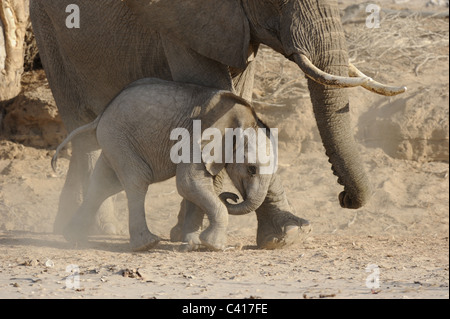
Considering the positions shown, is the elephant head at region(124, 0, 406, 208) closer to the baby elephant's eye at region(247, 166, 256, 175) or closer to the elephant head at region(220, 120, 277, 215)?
the elephant head at region(220, 120, 277, 215)

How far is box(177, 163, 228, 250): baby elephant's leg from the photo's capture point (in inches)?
220

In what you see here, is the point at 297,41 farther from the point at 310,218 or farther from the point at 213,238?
the point at 310,218

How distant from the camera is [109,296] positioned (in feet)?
14.4

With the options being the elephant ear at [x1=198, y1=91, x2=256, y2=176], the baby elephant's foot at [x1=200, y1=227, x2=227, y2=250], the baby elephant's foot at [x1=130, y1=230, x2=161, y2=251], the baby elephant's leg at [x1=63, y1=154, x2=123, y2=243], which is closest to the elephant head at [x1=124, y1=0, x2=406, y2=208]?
the elephant ear at [x1=198, y1=91, x2=256, y2=176]

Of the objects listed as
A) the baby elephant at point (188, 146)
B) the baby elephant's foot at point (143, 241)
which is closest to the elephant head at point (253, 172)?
the baby elephant at point (188, 146)

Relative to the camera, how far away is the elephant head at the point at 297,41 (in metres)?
5.45

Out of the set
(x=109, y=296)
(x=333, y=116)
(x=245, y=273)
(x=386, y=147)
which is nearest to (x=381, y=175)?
(x=386, y=147)

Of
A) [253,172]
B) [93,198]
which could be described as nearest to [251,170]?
[253,172]

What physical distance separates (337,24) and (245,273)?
1.59 metres

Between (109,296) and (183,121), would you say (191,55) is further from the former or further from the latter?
(109,296)

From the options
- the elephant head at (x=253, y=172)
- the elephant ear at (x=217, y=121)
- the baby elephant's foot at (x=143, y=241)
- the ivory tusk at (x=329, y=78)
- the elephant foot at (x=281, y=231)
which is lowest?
the baby elephant's foot at (x=143, y=241)

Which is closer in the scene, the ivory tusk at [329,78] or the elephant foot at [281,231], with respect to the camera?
the ivory tusk at [329,78]

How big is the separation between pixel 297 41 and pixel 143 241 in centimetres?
149

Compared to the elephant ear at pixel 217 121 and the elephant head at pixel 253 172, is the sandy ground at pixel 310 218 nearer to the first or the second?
the elephant head at pixel 253 172
